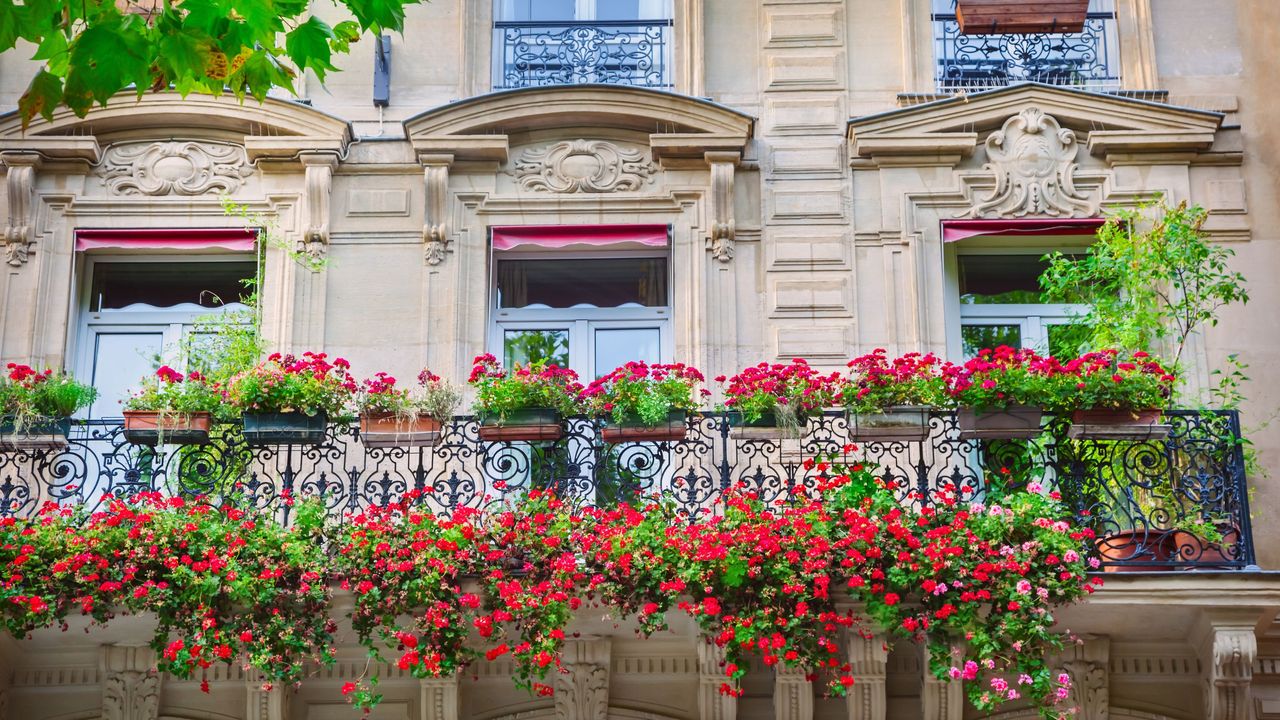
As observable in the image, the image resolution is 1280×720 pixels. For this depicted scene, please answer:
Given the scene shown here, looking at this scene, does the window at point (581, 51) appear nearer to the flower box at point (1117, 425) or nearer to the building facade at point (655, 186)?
the building facade at point (655, 186)

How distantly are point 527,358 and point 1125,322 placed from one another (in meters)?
4.12

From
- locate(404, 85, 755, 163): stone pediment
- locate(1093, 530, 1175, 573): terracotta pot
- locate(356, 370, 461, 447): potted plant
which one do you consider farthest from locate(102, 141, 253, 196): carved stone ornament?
locate(1093, 530, 1175, 573): terracotta pot

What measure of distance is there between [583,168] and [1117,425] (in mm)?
4292

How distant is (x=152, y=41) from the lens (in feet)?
25.6

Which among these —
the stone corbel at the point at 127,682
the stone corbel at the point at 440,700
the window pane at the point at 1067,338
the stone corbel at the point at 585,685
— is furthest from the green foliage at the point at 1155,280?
the stone corbel at the point at 127,682

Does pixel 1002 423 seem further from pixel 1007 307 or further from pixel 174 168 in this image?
pixel 174 168

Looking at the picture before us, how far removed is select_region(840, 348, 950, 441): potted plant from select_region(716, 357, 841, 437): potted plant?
16 centimetres

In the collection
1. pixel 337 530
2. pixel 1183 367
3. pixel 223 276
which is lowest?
pixel 337 530

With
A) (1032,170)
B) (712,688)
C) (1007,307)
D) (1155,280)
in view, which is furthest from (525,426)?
(1155,280)

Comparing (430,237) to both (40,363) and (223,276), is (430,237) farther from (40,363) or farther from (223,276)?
(40,363)

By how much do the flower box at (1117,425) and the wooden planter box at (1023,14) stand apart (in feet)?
11.3

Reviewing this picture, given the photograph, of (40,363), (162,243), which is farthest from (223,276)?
(40,363)

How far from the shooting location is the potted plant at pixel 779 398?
1067 cm

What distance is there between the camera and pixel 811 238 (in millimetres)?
12289
